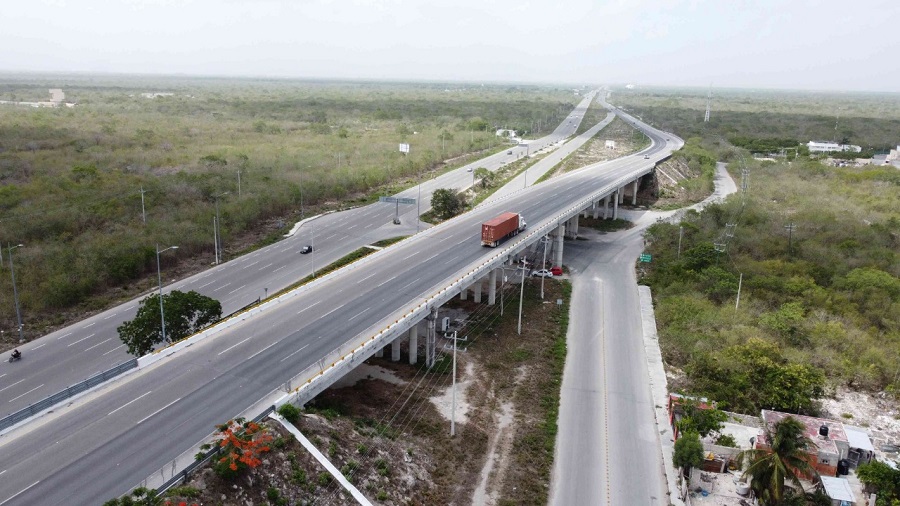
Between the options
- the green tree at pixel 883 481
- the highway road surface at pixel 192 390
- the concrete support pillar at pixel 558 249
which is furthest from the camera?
the concrete support pillar at pixel 558 249

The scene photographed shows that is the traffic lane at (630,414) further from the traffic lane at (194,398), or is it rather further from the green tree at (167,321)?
the green tree at (167,321)

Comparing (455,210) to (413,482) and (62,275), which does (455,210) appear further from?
(413,482)

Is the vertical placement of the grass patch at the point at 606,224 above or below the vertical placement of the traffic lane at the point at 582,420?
above

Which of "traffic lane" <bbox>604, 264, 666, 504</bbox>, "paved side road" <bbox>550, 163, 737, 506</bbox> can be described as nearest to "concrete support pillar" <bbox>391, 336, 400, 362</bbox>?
"paved side road" <bbox>550, 163, 737, 506</bbox>

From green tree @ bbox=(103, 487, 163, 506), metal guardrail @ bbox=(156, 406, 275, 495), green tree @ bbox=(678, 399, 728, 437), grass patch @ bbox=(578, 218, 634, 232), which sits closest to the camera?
green tree @ bbox=(103, 487, 163, 506)

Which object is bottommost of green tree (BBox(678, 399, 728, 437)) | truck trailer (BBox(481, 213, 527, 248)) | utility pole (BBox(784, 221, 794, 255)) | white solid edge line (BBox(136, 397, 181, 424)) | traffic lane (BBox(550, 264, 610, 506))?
traffic lane (BBox(550, 264, 610, 506))

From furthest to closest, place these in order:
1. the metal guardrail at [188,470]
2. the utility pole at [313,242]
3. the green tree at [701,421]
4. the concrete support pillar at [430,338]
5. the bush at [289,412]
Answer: the utility pole at [313,242], the concrete support pillar at [430,338], the green tree at [701,421], the bush at [289,412], the metal guardrail at [188,470]

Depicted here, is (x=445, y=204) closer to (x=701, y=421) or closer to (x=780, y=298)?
(x=780, y=298)

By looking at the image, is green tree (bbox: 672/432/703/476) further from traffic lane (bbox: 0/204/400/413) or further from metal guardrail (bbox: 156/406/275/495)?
traffic lane (bbox: 0/204/400/413)

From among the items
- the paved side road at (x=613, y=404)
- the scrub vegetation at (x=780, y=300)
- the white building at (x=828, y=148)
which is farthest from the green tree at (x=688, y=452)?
the white building at (x=828, y=148)
